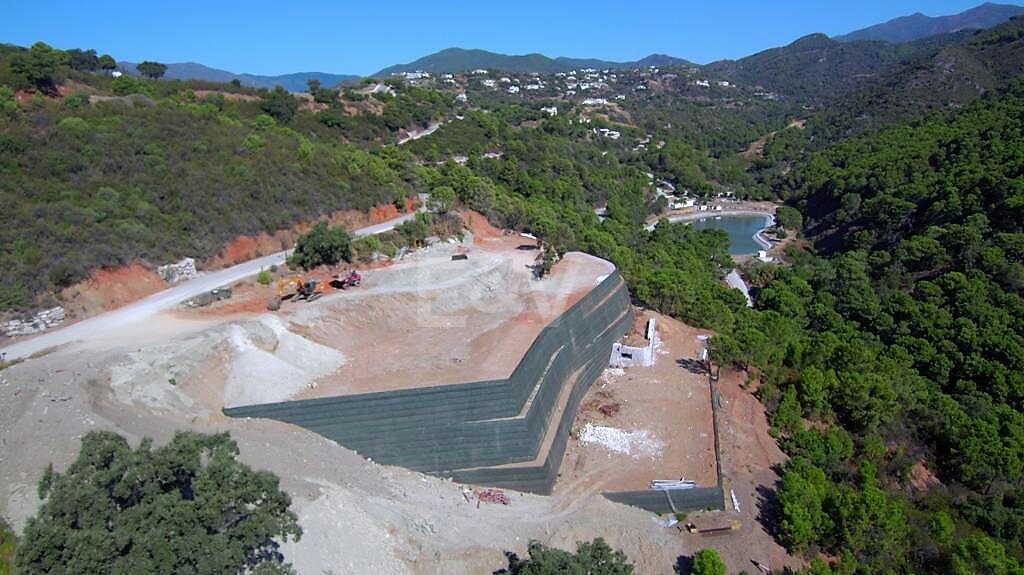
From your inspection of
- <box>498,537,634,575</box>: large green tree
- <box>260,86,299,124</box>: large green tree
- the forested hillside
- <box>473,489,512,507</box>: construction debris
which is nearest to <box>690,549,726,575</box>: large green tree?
the forested hillside

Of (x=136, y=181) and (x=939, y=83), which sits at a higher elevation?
(x=939, y=83)

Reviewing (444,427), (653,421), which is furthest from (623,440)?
(444,427)

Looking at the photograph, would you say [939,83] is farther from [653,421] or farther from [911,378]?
[653,421]

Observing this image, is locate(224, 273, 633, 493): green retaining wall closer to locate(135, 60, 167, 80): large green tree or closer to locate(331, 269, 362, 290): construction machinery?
locate(331, 269, 362, 290): construction machinery

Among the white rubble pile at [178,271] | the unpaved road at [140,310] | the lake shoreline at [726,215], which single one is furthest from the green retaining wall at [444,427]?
the lake shoreline at [726,215]

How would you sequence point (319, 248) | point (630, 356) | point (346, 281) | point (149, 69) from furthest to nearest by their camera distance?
1. point (149, 69)
2. point (630, 356)
3. point (319, 248)
4. point (346, 281)

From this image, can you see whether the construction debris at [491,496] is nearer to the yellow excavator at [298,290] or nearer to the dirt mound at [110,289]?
the yellow excavator at [298,290]

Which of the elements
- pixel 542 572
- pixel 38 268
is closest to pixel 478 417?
pixel 542 572
